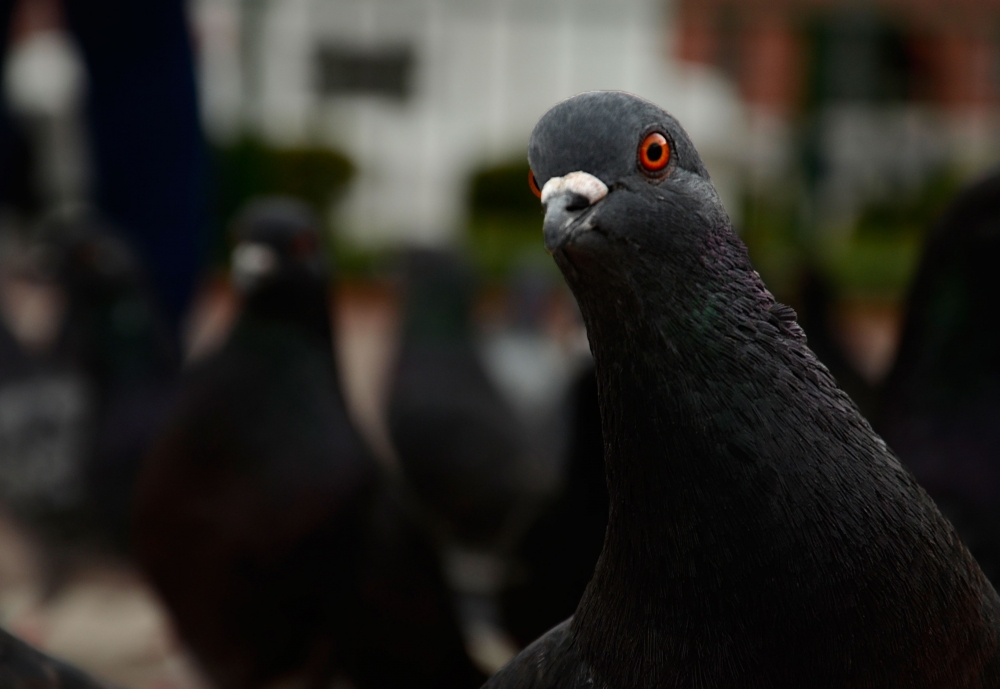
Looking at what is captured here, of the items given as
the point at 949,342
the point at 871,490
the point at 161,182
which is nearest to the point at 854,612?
the point at 871,490

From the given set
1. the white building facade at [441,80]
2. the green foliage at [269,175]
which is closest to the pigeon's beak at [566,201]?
the green foliage at [269,175]

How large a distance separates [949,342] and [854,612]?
107cm

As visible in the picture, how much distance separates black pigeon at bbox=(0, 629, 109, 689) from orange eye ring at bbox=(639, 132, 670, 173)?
1.09 m

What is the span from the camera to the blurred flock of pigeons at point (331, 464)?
206cm

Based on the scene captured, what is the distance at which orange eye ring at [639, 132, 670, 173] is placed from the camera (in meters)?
1.30

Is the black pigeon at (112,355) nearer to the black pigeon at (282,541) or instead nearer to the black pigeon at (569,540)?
the black pigeon at (282,541)

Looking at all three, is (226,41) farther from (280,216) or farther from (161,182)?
(280,216)

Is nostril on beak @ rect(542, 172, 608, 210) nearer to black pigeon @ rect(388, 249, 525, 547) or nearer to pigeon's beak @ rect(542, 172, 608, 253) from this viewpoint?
pigeon's beak @ rect(542, 172, 608, 253)

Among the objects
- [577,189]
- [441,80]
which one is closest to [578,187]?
[577,189]

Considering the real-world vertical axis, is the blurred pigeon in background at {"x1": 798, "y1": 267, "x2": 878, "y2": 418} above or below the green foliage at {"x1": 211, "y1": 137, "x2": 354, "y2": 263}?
above

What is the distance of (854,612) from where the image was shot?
125 cm

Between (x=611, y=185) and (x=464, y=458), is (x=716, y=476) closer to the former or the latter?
(x=611, y=185)

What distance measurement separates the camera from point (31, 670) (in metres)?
1.63

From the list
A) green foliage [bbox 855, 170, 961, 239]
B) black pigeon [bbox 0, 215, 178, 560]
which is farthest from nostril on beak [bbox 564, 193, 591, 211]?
green foliage [bbox 855, 170, 961, 239]
